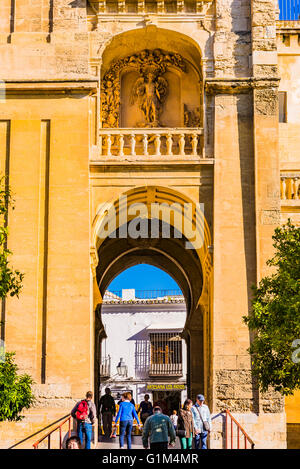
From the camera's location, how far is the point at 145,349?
140 ft

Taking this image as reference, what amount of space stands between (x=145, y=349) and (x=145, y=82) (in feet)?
79.5

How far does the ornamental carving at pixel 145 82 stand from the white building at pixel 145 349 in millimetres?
22676

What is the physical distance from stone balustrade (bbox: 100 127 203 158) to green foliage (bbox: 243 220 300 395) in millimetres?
4624

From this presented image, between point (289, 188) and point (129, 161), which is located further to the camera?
point (289, 188)

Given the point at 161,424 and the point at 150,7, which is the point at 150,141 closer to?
the point at 150,7

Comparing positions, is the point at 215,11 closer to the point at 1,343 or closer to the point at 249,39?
the point at 249,39

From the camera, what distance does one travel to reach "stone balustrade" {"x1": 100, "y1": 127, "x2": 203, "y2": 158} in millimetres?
18828

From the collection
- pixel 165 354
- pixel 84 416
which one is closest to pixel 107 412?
pixel 84 416

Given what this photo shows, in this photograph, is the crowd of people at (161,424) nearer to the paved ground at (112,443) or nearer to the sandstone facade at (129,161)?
the sandstone facade at (129,161)

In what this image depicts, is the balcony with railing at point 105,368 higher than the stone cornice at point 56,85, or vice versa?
the stone cornice at point 56,85

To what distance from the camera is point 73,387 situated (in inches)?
679

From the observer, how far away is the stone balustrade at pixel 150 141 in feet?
61.8

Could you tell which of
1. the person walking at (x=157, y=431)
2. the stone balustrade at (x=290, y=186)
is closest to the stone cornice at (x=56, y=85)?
the stone balustrade at (x=290, y=186)

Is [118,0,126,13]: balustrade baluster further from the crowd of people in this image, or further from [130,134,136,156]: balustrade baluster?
the crowd of people
